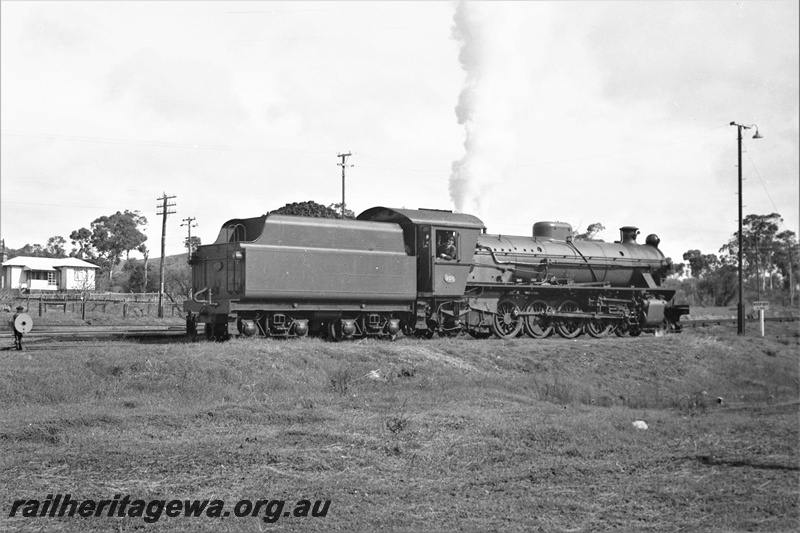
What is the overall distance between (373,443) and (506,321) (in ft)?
43.6

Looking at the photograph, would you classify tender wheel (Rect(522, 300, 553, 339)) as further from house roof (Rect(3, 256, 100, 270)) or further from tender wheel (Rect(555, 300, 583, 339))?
house roof (Rect(3, 256, 100, 270))

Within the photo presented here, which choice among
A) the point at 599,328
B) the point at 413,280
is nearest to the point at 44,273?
the point at 413,280

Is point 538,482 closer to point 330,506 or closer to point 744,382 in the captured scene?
point 330,506

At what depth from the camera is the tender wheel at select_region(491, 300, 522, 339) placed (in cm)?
2123

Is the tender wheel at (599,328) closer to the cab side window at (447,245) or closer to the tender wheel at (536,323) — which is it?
the tender wheel at (536,323)

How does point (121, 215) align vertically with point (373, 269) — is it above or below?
above

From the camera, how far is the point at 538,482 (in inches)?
286

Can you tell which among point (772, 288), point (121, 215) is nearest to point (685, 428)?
point (121, 215)

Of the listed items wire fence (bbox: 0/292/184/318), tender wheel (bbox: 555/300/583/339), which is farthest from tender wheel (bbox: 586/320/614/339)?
wire fence (bbox: 0/292/184/318)

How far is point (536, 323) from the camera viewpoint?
22328 mm

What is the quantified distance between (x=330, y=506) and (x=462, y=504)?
4.01 feet

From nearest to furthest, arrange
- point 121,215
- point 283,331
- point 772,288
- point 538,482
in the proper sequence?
point 538,482 < point 283,331 < point 121,215 < point 772,288

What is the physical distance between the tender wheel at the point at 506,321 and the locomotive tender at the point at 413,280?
36mm

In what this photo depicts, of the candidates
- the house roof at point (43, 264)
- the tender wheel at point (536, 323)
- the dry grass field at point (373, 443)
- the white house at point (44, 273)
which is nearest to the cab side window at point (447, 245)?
the dry grass field at point (373, 443)
